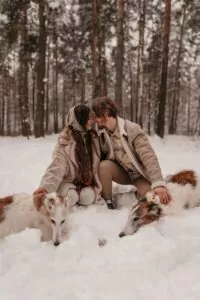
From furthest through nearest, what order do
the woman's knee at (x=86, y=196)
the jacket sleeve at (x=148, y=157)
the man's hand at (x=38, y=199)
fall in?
the woman's knee at (x=86, y=196), the jacket sleeve at (x=148, y=157), the man's hand at (x=38, y=199)

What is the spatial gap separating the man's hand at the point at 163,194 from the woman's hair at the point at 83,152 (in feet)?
3.92

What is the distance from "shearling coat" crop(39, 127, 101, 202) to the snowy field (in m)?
0.55

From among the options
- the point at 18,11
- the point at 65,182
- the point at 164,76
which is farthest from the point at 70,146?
the point at 18,11

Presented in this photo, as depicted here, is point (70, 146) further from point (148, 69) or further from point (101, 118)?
point (148, 69)

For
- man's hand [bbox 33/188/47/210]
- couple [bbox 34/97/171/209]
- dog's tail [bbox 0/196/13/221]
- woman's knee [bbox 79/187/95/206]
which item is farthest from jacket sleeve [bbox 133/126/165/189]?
dog's tail [bbox 0/196/13/221]

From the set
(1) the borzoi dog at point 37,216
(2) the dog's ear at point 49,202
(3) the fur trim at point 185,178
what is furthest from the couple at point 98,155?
(2) the dog's ear at point 49,202

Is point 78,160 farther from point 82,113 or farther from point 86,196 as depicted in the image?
point 82,113

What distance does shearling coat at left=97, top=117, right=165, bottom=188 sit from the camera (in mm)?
5584

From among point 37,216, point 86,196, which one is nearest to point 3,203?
point 37,216

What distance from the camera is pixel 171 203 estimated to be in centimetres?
508

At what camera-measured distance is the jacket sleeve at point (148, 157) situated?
17.5 feet

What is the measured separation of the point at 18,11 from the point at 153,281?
18.0 metres

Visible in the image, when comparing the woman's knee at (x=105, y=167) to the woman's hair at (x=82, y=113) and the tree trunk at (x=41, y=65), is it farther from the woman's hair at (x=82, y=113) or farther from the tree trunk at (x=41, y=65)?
the tree trunk at (x=41, y=65)

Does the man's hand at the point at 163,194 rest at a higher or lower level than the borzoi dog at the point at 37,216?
higher
